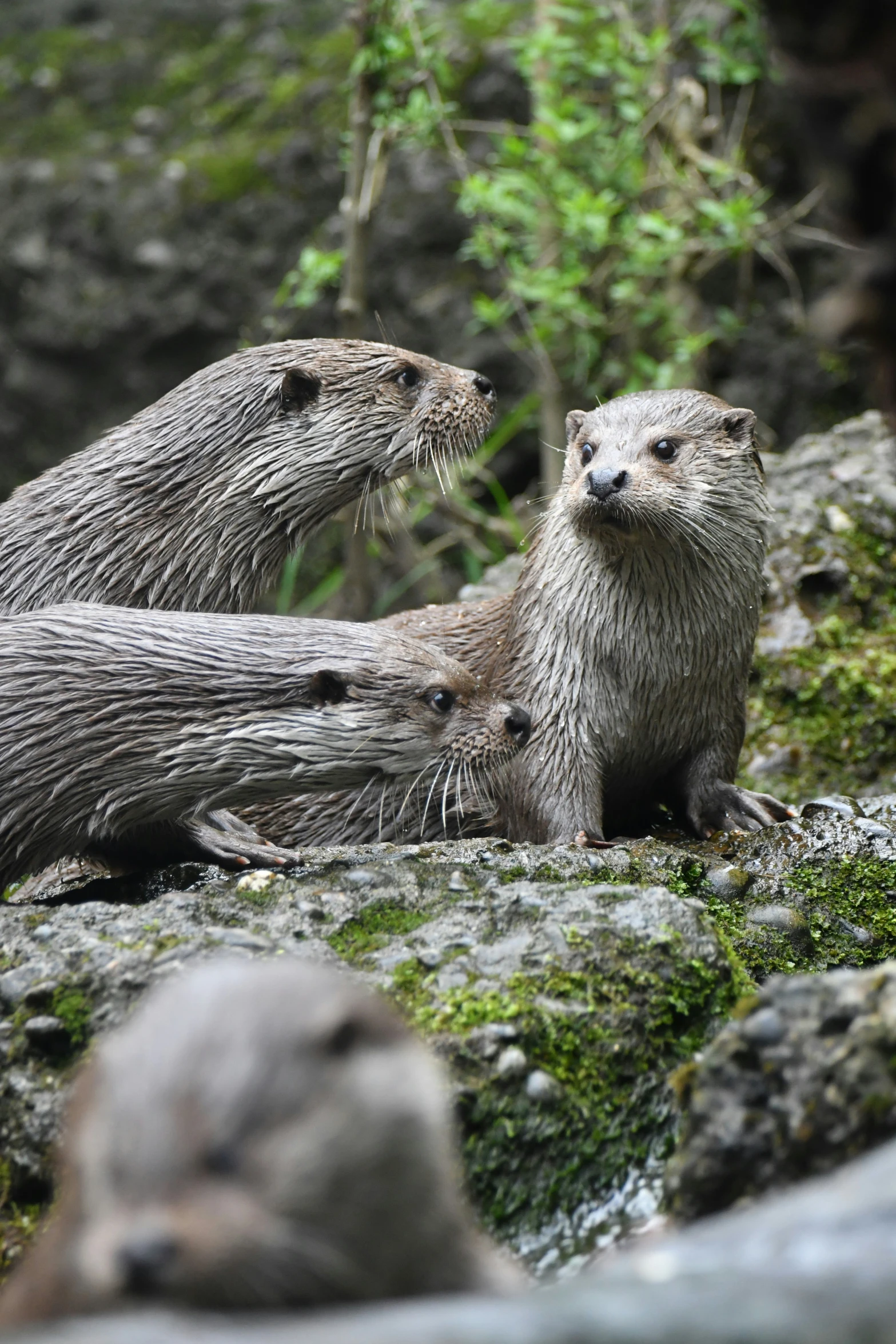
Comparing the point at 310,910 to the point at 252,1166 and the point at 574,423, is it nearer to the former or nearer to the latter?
the point at 252,1166

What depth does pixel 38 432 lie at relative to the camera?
838cm

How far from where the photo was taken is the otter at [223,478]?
Result: 12.7 ft

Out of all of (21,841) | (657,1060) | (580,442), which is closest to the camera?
(657,1060)

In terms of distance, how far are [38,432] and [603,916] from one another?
6.39 metres

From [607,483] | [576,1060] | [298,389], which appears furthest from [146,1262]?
[298,389]

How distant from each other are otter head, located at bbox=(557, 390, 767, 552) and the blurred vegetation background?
2.44m

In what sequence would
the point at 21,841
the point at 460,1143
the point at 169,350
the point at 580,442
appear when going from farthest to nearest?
the point at 169,350 → the point at 580,442 → the point at 21,841 → the point at 460,1143

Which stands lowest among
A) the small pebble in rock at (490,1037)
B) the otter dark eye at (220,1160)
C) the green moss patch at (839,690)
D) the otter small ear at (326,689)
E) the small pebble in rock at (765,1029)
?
the green moss patch at (839,690)

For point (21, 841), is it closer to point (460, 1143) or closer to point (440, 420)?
point (460, 1143)

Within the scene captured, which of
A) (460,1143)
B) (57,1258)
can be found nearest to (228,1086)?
(57,1258)

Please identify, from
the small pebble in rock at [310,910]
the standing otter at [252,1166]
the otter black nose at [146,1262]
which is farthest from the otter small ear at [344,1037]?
the small pebble in rock at [310,910]

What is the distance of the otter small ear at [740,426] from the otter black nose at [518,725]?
3.25ft

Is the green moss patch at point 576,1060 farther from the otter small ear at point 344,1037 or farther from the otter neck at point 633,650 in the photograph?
the otter neck at point 633,650

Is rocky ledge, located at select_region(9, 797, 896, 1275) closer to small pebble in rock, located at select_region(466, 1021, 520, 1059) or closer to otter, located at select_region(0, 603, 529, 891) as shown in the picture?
small pebble in rock, located at select_region(466, 1021, 520, 1059)
